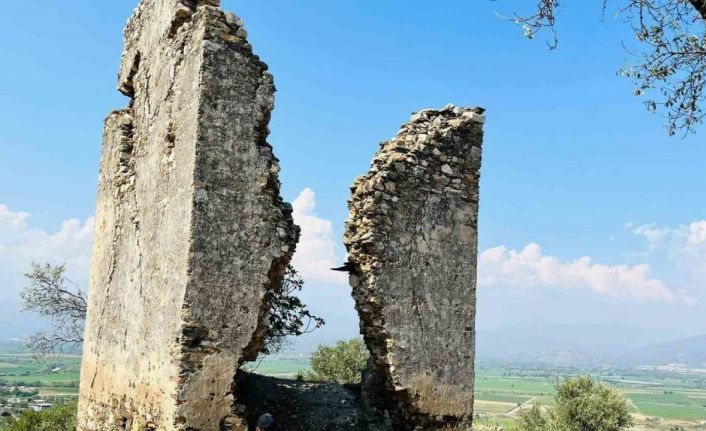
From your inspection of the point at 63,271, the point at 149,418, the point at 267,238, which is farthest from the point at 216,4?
the point at 63,271

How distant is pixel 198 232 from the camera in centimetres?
766

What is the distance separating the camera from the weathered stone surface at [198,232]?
7.64 m

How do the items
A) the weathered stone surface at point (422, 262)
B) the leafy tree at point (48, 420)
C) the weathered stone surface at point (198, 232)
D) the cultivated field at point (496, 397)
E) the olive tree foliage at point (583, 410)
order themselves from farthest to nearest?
the cultivated field at point (496, 397) → the olive tree foliage at point (583, 410) → the leafy tree at point (48, 420) → the weathered stone surface at point (422, 262) → the weathered stone surface at point (198, 232)

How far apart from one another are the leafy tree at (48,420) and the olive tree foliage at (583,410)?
2020 centimetres

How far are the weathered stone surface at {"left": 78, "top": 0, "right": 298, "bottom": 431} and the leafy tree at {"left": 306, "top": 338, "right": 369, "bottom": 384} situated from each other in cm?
1338

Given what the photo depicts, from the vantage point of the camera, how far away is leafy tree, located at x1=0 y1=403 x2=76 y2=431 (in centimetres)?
2016

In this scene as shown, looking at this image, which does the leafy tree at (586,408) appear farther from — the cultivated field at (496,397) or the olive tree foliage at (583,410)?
the cultivated field at (496,397)

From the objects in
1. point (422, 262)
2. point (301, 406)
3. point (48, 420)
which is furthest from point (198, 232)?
point (48, 420)

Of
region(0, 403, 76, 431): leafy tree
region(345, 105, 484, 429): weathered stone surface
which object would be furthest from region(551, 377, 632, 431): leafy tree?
region(345, 105, 484, 429): weathered stone surface

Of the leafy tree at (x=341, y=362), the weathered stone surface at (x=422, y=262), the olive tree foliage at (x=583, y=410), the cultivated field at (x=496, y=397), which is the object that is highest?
the weathered stone surface at (x=422, y=262)

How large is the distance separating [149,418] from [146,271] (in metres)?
1.81

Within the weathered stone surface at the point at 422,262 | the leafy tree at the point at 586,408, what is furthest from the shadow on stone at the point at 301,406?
the leafy tree at the point at 586,408

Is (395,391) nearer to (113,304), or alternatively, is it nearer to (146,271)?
(146,271)

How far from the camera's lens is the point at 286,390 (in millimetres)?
10859
